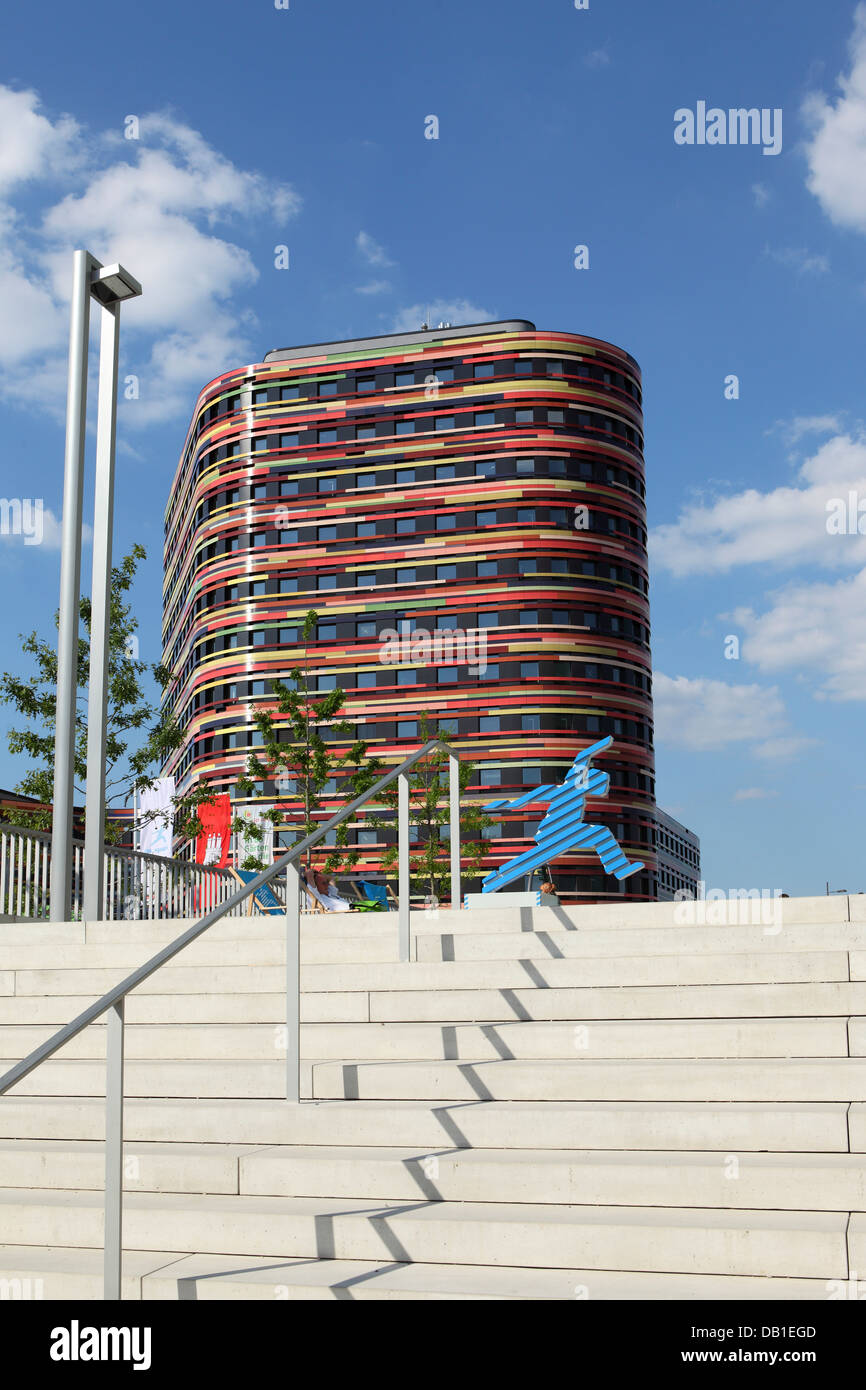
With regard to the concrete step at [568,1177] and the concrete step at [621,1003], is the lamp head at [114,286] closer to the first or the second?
the concrete step at [621,1003]

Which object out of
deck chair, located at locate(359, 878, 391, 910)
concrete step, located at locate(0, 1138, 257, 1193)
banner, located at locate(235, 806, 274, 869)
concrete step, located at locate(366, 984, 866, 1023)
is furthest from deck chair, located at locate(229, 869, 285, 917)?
concrete step, located at locate(0, 1138, 257, 1193)

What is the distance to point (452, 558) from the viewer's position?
7512 cm

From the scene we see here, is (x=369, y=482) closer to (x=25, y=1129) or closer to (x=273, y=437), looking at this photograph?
(x=273, y=437)

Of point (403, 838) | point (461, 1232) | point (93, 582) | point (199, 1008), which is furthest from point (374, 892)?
point (461, 1232)

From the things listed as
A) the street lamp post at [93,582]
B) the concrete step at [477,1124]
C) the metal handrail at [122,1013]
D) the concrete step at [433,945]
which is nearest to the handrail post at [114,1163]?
the metal handrail at [122,1013]

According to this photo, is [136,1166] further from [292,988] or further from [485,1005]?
[485,1005]

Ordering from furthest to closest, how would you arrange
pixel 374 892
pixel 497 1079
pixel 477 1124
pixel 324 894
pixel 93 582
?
pixel 374 892
pixel 324 894
pixel 93 582
pixel 497 1079
pixel 477 1124

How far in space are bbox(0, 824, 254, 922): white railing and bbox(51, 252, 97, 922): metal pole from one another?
2.33 ft

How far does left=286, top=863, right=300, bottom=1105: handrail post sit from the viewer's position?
575 cm

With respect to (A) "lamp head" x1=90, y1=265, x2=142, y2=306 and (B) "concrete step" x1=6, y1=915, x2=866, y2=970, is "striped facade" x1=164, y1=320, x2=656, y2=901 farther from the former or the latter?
(B) "concrete step" x1=6, y1=915, x2=866, y2=970

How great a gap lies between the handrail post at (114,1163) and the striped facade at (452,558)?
65426 mm

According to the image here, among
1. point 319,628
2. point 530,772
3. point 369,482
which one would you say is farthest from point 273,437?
point 530,772

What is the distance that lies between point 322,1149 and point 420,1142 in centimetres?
42

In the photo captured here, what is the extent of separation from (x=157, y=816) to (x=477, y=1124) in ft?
61.3
